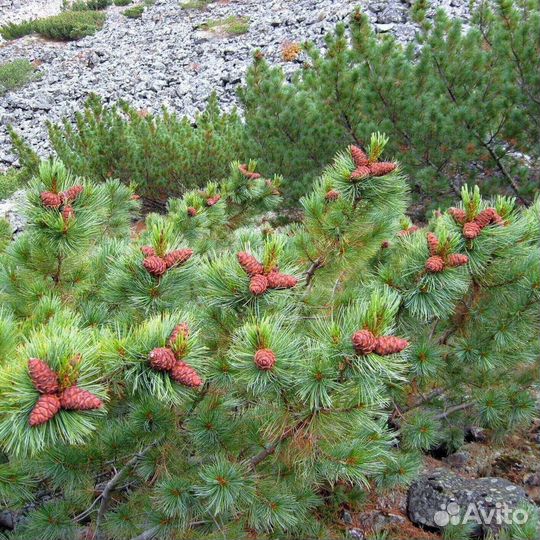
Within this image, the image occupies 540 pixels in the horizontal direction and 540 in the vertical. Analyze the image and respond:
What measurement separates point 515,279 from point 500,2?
4790 millimetres

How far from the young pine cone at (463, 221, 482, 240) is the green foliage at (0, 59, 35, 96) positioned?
21.0m

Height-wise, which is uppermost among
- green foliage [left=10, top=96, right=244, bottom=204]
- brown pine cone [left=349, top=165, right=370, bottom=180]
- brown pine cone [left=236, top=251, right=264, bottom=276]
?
brown pine cone [left=349, top=165, right=370, bottom=180]

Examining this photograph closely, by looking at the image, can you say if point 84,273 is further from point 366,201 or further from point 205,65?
point 205,65

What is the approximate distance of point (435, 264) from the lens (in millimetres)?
1754

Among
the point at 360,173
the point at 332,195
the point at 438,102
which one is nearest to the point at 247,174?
the point at 332,195

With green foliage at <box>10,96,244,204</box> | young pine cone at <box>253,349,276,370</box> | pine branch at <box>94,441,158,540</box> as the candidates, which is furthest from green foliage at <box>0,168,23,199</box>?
young pine cone at <box>253,349,276,370</box>

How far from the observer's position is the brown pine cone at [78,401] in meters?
1.18

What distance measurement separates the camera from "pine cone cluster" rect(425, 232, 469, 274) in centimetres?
174

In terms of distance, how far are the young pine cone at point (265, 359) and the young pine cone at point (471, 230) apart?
940 millimetres

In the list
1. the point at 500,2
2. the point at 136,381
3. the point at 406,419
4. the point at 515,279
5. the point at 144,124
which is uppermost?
the point at 500,2

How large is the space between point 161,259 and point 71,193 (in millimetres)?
611

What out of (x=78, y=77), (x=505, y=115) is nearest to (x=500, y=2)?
(x=505, y=115)

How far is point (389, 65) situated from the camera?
5.75 metres

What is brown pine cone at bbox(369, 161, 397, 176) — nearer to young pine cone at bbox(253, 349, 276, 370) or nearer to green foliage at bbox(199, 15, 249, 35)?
young pine cone at bbox(253, 349, 276, 370)
